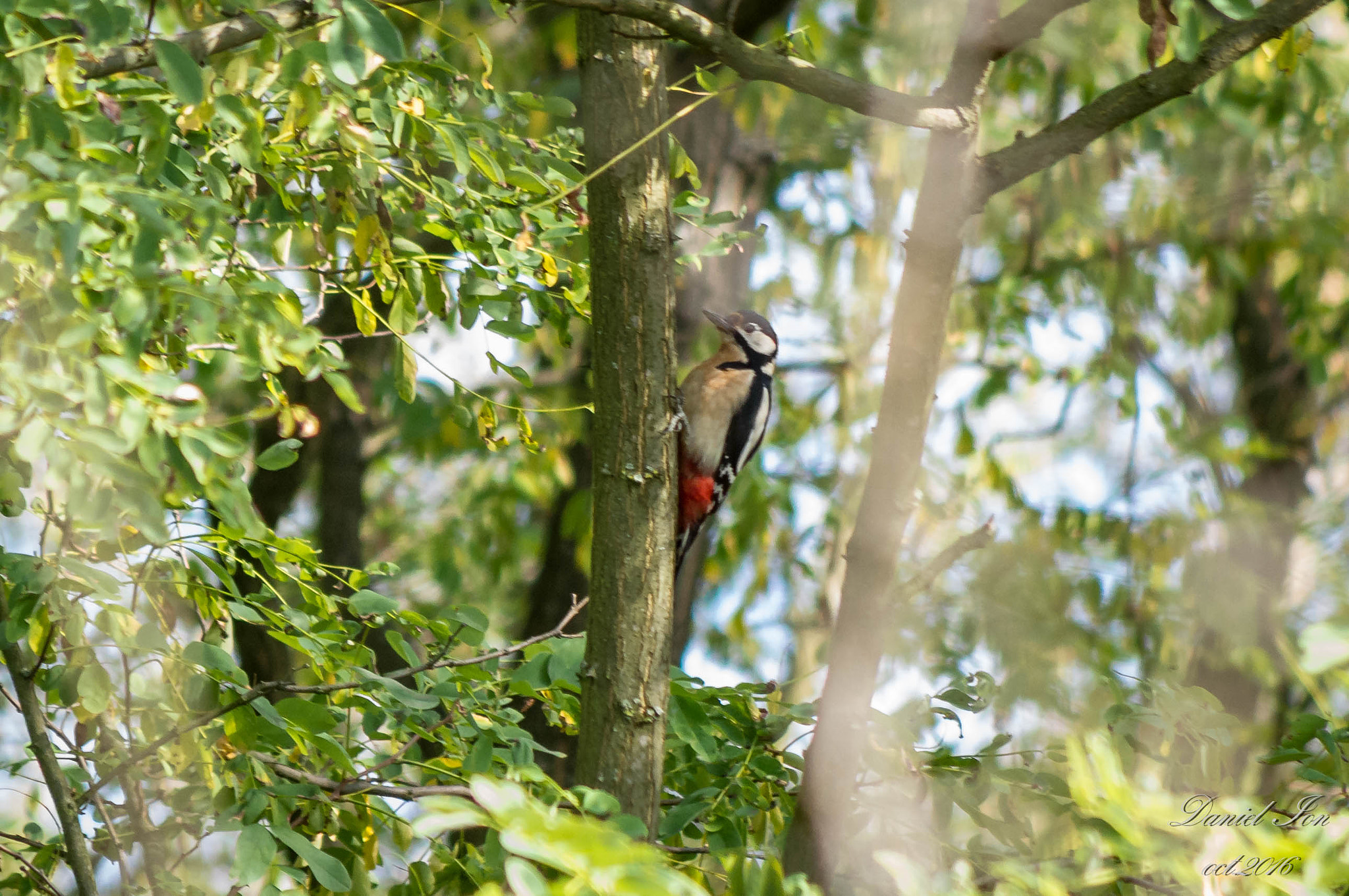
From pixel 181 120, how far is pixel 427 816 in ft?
4.54

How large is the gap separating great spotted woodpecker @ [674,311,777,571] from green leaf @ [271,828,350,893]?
98.9 inches

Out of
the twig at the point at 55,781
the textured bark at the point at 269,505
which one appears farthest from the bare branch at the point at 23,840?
the textured bark at the point at 269,505

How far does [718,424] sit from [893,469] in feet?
7.87

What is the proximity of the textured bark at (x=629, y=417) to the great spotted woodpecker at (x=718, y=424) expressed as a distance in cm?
206

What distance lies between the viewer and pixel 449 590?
875 cm

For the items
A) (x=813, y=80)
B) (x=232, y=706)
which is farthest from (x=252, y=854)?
(x=813, y=80)

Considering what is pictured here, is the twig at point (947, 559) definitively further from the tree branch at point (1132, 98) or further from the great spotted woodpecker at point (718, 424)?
the great spotted woodpecker at point (718, 424)

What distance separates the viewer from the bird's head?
491cm

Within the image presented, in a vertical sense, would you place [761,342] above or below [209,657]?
above

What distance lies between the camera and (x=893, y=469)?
2301 millimetres

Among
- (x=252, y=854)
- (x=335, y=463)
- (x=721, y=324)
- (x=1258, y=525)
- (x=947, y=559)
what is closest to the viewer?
(x=252, y=854)

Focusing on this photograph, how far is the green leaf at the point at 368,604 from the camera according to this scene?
7.71 ft

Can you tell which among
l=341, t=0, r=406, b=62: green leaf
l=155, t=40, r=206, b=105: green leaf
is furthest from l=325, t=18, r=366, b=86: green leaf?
l=155, t=40, r=206, b=105: green leaf

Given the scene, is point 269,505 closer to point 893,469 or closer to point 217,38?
point 217,38
